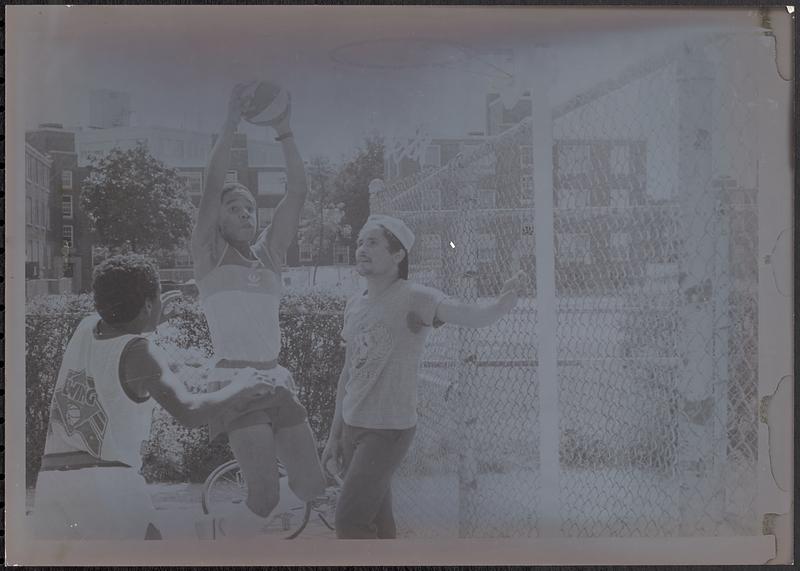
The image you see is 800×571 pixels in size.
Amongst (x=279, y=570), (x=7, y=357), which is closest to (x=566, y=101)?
(x=279, y=570)

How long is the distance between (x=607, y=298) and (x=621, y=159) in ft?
1.23

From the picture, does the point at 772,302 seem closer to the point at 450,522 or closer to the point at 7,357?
the point at 450,522

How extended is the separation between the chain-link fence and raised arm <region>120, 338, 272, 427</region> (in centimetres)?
51

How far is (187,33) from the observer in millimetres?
2352

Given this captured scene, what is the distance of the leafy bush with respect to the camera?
7.71ft

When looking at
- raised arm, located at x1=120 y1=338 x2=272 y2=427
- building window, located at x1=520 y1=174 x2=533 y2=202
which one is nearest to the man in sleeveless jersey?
raised arm, located at x1=120 y1=338 x2=272 y2=427

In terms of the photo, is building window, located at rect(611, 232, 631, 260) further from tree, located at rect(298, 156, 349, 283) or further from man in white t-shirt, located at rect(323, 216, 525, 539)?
tree, located at rect(298, 156, 349, 283)

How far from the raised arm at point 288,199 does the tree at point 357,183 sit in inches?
3.8

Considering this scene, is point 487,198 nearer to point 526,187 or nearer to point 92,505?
point 526,187

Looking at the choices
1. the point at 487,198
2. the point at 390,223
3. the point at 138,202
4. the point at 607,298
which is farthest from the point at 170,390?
the point at 607,298

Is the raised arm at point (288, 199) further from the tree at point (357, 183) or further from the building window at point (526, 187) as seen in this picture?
the building window at point (526, 187)

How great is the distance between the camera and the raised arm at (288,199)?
7.68 feet

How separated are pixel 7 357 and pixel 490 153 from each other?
4.62ft

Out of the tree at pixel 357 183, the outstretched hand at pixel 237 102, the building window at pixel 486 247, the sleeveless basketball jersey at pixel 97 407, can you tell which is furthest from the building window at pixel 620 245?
A: the sleeveless basketball jersey at pixel 97 407
